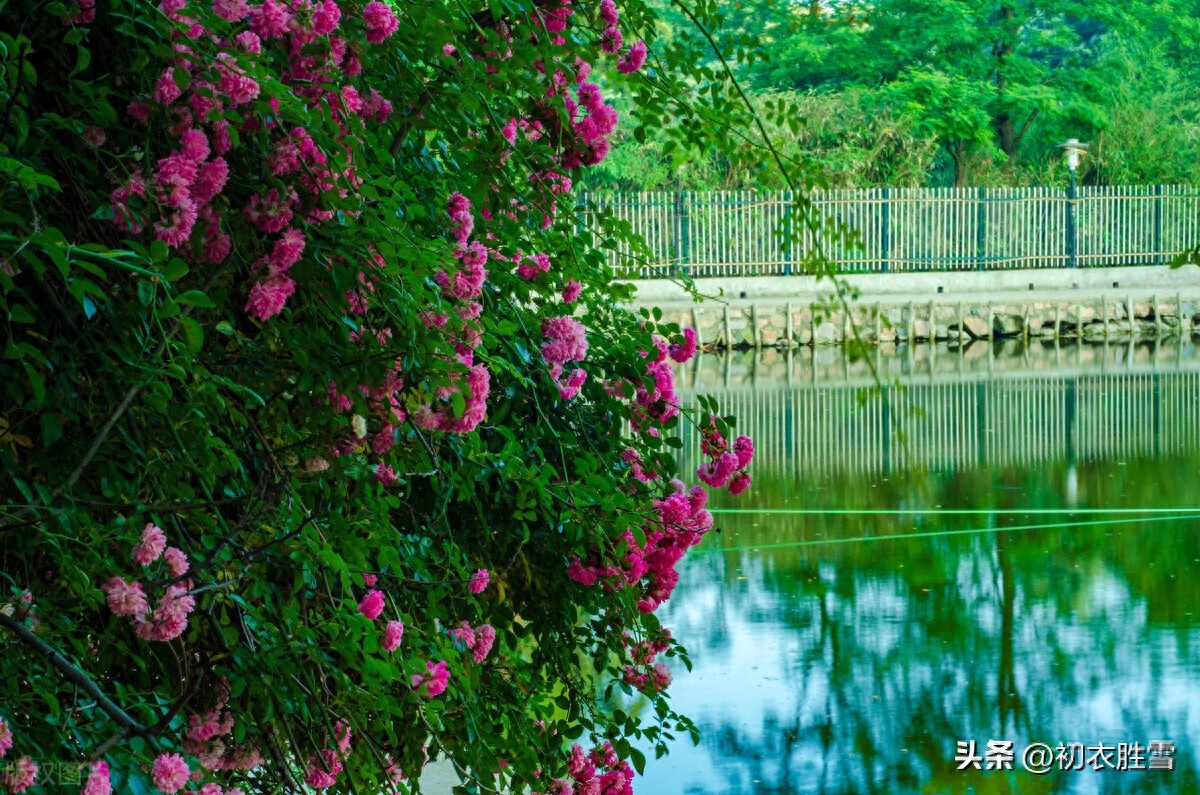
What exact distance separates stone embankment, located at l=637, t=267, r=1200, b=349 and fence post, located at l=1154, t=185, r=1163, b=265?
112 centimetres

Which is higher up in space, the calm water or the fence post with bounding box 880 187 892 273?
the fence post with bounding box 880 187 892 273

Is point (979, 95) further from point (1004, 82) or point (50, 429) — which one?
point (50, 429)

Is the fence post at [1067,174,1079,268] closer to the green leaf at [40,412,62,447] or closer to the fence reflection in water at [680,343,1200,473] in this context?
the fence reflection in water at [680,343,1200,473]

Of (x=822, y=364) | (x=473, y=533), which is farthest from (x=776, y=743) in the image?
(x=822, y=364)

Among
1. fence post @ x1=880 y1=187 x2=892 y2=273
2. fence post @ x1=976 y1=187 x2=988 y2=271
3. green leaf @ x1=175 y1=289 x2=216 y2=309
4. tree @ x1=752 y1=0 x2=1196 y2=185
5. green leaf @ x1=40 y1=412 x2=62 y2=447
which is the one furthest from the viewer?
tree @ x1=752 y1=0 x2=1196 y2=185

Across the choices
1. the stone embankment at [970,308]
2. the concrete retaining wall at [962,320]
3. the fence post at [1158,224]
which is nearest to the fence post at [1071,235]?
the stone embankment at [970,308]

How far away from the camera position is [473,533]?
3057 mm

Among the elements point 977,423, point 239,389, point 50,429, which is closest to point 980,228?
point 977,423

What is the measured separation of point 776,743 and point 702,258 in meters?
17.2

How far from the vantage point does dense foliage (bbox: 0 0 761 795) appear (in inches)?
71.3

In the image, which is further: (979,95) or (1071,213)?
(979,95)

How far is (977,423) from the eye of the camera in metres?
15.3

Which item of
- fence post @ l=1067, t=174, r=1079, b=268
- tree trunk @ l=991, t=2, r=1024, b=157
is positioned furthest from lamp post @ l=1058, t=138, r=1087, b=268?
tree trunk @ l=991, t=2, r=1024, b=157

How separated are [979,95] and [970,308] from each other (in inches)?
288
